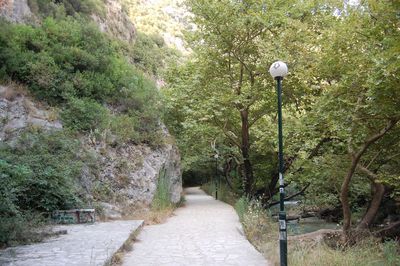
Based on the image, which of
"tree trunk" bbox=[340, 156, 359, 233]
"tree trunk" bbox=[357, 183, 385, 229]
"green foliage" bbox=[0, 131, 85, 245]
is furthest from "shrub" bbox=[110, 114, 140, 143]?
"tree trunk" bbox=[357, 183, 385, 229]

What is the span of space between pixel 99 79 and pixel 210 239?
397 inches

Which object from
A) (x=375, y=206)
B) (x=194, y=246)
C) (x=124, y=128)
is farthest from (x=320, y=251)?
(x=124, y=128)

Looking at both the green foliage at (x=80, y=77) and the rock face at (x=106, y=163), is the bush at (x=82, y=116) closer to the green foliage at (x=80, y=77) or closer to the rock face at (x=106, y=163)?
the green foliage at (x=80, y=77)

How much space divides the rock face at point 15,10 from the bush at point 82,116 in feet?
20.7

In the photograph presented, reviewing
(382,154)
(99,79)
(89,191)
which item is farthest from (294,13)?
(89,191)

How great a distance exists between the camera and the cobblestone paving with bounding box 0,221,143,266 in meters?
6.43

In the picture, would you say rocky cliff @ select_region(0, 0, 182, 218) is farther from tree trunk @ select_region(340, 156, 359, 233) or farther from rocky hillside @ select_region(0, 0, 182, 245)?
tree trunk @ select_region(340, 156, 359, 233)

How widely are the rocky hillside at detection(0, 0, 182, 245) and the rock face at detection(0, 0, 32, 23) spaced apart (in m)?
0.05

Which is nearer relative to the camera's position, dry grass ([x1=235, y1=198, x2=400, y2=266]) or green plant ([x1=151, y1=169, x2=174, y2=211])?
dry grass ([x1=235, y1=198, x2=400, y2=266])

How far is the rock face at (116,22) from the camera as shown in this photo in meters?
26.7

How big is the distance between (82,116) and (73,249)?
8.34 m

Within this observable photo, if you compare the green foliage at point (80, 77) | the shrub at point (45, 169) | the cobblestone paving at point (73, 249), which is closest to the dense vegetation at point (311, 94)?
the green foliage at point (80, 77)

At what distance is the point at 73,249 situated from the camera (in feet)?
24.5

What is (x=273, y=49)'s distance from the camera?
13.8 meters
